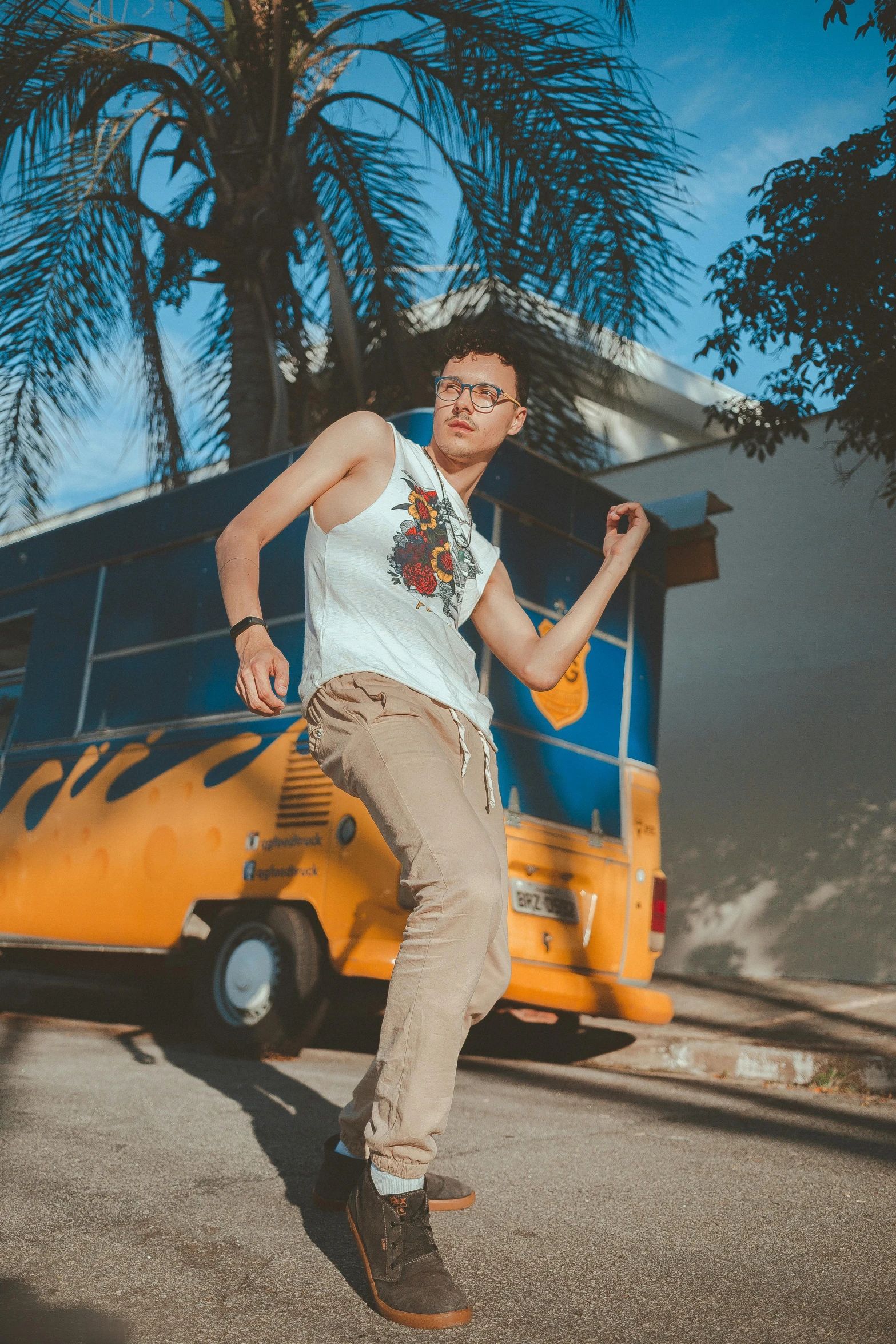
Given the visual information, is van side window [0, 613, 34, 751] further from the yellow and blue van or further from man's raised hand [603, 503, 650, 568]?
man's raised hand [603, 503, 650, 568]

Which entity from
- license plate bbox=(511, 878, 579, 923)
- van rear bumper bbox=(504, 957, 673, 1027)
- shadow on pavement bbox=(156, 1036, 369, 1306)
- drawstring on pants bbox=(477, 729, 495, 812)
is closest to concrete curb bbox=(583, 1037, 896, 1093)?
van rear bumper bbox=(504, 957, 673, 1027)

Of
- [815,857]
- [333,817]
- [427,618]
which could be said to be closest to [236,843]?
[333,817]

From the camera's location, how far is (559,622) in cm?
276

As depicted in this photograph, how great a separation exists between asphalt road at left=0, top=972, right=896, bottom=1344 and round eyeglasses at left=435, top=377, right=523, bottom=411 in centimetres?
182

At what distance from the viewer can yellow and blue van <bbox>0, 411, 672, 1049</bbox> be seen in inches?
210

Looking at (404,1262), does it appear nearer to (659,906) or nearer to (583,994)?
(583,994)

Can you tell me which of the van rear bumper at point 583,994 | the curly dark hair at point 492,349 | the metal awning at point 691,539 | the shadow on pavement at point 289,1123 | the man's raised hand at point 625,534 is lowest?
the shadow on pavement at point 289,1123

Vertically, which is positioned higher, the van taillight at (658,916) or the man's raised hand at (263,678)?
the man's raised hand at (263,678)

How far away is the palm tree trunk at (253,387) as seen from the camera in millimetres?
8922

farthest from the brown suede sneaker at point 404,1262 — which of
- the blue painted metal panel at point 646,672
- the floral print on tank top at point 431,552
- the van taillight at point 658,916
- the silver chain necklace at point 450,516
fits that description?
the blue painted metal panel at point 646,672

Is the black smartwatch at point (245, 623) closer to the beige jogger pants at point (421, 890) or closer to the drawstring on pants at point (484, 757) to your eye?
the beige jogger pants at point (421, 890)

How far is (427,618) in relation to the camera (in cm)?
258

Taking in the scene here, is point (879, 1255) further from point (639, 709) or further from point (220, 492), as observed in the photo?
point (220, 492)

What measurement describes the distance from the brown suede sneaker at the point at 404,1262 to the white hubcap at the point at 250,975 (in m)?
3.35
